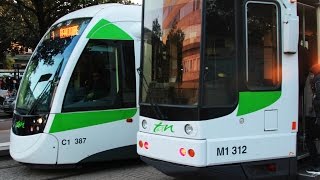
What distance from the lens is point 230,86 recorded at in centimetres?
582

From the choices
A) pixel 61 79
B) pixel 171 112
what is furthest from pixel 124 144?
pixel 171 112

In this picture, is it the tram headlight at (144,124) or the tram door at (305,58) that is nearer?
the tram headlight at (144,124)

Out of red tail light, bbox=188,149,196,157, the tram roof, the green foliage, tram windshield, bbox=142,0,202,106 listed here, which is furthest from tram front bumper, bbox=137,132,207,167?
the green foliage

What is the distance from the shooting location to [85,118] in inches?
320

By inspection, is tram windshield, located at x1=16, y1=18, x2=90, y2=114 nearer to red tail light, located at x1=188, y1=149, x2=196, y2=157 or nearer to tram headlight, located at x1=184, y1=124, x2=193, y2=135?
tram headlight, located at x1=184, y1=124, x2=193, y2=135

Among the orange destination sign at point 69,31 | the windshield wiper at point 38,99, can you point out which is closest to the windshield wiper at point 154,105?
the windshield wiper at point 38,99

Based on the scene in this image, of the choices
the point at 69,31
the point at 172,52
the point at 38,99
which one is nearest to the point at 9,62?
the point at 69,31

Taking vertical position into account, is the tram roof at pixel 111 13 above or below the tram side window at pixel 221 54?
above

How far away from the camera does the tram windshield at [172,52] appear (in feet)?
19.2

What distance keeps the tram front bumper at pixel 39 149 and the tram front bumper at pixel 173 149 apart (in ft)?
6.26

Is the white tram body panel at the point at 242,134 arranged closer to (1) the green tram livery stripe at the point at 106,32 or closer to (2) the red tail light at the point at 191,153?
(2) the red tail light at the point at 191,153

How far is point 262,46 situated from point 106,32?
319cm

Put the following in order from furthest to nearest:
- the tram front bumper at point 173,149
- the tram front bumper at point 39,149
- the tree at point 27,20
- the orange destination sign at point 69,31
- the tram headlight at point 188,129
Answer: the tree at point 27,20
the orange destination sign at point 69,31
the tram front bumper at point 39,149
the tram headlight at point 188,129
the tram front bumper at point 173,149

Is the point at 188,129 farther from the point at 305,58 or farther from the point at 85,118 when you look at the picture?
the point at 85,118
